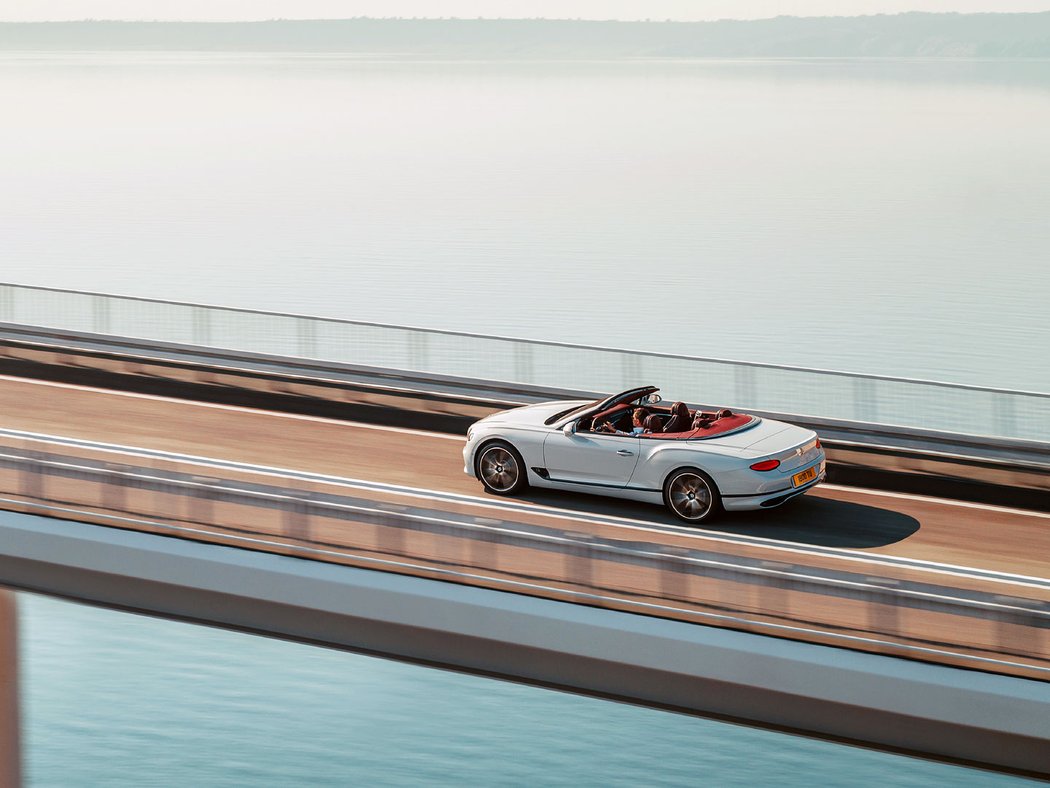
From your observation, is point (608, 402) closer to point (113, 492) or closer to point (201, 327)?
point (113, 492)

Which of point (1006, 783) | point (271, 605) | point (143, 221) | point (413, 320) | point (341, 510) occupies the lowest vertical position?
point (1006, 783)

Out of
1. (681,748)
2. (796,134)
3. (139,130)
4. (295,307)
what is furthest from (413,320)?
(139,130)

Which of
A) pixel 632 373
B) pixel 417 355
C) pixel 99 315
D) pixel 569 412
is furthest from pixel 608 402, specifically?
pixel 99 315

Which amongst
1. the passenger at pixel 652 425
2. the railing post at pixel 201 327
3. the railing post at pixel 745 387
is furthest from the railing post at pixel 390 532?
the railing post at pixel 201 327

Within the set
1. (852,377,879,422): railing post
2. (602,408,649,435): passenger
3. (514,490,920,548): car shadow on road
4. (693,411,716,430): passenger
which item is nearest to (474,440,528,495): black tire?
(514,490,920,548): car shadow on road

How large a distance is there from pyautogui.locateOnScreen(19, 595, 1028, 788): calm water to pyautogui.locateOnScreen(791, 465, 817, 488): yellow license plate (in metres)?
7.59

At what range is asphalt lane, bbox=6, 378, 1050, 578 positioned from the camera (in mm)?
12961

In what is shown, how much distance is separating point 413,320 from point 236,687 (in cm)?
2828

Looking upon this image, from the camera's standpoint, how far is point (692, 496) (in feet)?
43.3

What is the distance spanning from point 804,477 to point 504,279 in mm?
49054

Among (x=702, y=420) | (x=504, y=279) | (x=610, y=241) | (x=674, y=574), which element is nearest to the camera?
(x=674, y=574)

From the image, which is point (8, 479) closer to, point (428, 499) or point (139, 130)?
point (428, 499)

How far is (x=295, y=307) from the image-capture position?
5706 cm

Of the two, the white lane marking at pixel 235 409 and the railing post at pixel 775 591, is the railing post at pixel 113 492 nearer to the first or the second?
the white lane marking at pixel 235 409
